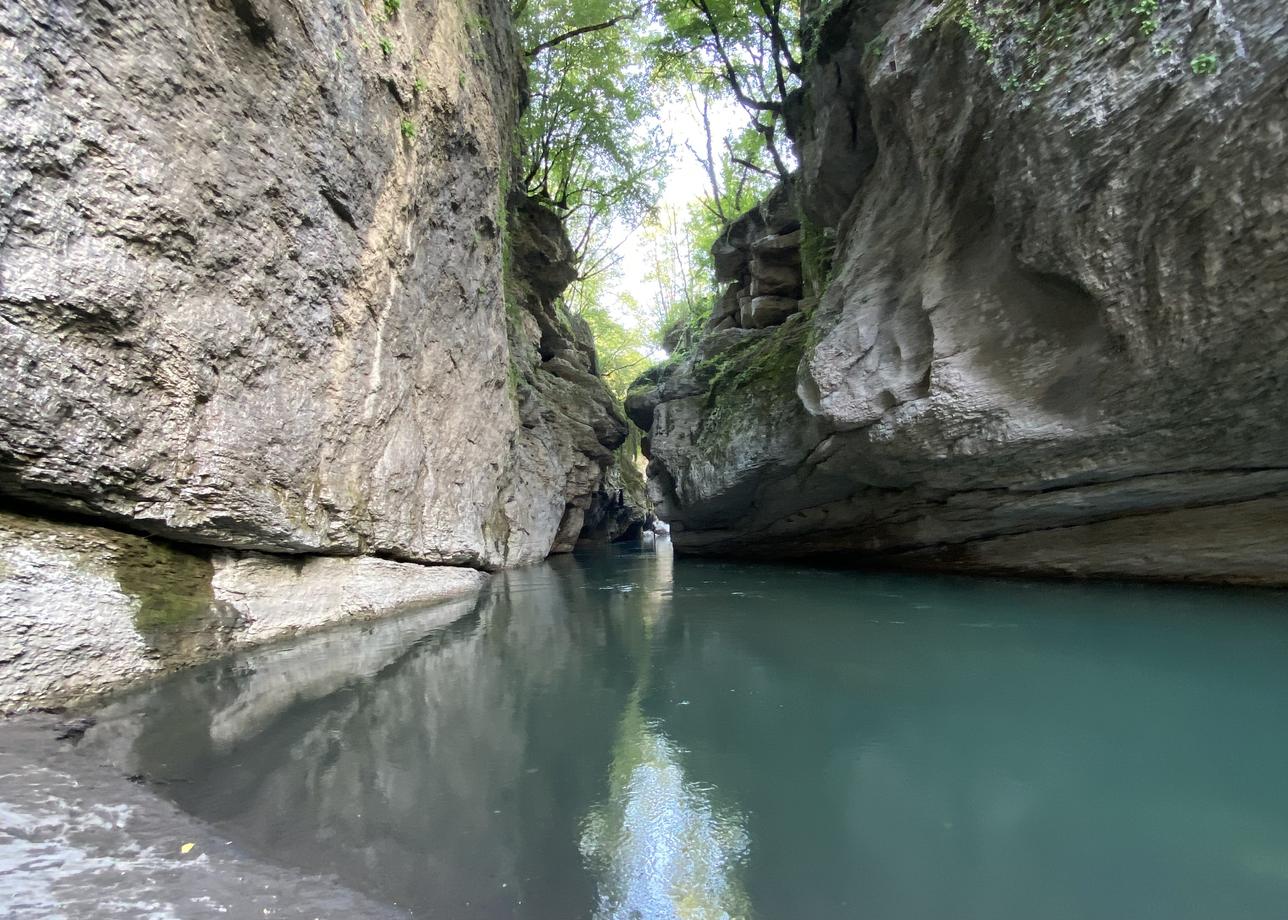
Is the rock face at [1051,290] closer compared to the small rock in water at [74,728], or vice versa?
the small rock in water at [74,728]

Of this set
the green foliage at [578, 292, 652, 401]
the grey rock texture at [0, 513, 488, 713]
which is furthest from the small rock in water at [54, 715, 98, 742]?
the green foliage at [578, 292, 652, 401]

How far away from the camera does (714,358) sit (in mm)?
12227

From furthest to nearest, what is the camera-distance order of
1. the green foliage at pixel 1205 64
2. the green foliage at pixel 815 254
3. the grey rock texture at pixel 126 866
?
the green foliage at pixel 815 254, the green foliage at pixel 1205 64, the grey rock texture at pixel 126 866

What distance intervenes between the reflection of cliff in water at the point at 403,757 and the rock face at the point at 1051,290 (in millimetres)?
5105

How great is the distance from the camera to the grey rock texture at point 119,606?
9.68 ft

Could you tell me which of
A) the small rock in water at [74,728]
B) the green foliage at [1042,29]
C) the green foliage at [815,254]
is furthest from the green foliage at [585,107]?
the small rock in water at [74,728]

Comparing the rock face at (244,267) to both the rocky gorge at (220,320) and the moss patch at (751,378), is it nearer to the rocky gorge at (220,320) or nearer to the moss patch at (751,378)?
the rocky gorge at (220,320)

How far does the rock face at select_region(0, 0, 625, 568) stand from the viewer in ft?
10.3

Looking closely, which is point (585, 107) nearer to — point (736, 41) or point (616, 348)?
point (736, 41)

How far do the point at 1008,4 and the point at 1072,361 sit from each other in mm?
3358

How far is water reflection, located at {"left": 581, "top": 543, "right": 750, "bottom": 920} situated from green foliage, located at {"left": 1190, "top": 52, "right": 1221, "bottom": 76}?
5901 mm

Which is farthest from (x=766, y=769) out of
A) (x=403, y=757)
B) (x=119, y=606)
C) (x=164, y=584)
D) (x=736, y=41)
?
(x=736, y=41)

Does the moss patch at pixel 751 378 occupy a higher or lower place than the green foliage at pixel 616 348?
lower

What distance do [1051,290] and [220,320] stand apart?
24.5ft
